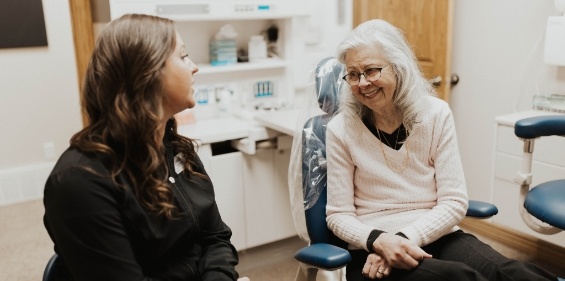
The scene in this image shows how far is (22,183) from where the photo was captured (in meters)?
3.51

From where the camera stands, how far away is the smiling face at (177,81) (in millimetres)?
1139

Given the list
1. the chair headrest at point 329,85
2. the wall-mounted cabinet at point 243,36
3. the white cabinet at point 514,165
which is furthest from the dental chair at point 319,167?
the wall-mounted cabinet at point 243,36

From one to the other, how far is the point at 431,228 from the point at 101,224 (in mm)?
914

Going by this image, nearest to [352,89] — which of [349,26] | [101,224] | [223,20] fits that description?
[101,224]

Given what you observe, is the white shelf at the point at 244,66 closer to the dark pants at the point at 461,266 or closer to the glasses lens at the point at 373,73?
the glasses lens at the point at 373,73

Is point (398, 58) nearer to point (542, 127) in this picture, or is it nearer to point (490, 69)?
point (542, 127)

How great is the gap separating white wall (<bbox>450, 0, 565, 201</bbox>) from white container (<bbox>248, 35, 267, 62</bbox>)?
110 centimetres

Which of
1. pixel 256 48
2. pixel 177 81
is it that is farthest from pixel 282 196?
pixel 177 81

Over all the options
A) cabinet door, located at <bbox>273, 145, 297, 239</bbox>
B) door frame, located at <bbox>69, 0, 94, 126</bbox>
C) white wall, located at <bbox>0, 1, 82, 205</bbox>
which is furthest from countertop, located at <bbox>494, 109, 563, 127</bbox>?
white wall, located at <bbox>0, 1, 82, 205</bbox>

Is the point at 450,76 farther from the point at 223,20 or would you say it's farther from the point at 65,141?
Result: the point at 65,141

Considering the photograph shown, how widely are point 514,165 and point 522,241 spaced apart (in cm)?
51

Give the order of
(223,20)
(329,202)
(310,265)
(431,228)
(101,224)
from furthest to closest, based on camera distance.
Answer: (223,20), (329,202), (431,228), (310,265), (101,224)

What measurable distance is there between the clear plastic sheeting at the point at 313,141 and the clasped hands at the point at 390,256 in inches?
10.6

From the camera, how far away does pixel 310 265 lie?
138cm
